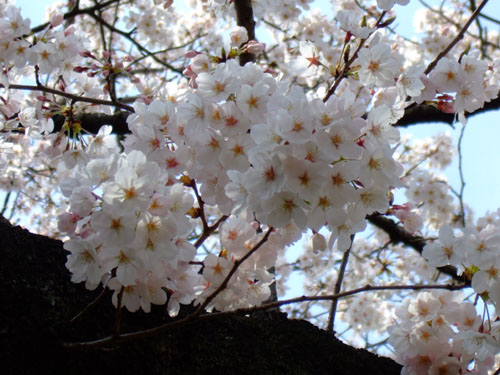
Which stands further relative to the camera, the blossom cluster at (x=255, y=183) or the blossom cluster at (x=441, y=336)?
the blossom cluster at (x=441, y=336)

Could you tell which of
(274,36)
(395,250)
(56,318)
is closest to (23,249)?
(56,318)

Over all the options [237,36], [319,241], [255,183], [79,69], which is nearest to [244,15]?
[79,69]

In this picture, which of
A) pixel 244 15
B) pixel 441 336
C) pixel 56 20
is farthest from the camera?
pixel 244 15

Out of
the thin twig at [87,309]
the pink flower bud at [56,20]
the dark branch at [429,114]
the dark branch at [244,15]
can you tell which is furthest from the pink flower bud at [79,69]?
the dark branch at [429,114]

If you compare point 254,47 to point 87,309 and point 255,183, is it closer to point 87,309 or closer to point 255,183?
point 255,183

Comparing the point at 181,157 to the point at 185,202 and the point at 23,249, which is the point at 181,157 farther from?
the point at 23,249

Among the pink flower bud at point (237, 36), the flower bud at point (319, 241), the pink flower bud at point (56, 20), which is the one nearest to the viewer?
the flower bud at point (319, 241)

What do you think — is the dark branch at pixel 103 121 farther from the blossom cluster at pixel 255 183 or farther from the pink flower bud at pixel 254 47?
the pink flower bud at pixel 254 47

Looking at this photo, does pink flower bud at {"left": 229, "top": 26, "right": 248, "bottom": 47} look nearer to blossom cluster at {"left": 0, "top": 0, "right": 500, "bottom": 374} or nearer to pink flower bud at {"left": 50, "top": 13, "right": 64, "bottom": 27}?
blossom cluster at {"left": 0, "top": 0, "right": 500, "bottom": 374}
